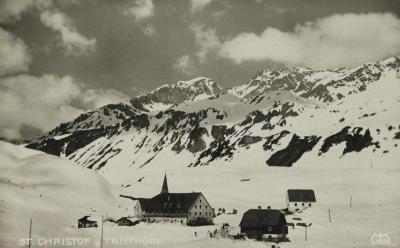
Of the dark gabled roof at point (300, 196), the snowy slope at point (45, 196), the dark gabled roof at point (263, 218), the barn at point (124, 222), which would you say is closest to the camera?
the snowy slope at point (45, 196)

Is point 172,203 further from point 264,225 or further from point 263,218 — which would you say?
point 264,225

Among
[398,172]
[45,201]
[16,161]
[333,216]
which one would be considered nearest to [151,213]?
[45,201]

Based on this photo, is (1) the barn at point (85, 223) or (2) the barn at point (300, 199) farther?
(2) the barn at point (300, 199)

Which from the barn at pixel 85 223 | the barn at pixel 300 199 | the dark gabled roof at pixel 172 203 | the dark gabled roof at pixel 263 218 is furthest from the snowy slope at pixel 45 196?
the barn at pixel 300 199

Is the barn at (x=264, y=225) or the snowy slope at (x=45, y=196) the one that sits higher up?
the snowy slope at (x=45, y=196)

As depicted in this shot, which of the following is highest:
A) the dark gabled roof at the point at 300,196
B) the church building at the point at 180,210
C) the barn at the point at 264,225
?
the dark gabled roof at the point at 300,196

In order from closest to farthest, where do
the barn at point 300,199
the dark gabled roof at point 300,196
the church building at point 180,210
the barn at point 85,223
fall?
the barn at point 85,223, the church building at point 180,210, the barn at point 300,199, the dark gabled roof at point 300,196

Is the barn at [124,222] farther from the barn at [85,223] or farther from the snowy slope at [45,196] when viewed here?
the barn at [85,223]
